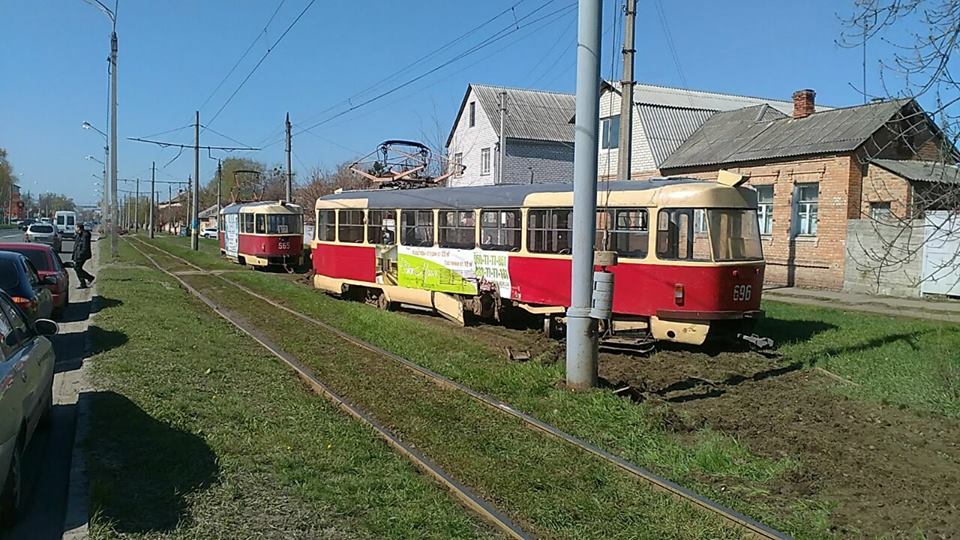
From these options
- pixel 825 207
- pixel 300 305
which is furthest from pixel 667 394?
pixel 825 207

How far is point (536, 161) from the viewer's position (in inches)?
1741

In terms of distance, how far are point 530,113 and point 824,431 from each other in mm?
39235

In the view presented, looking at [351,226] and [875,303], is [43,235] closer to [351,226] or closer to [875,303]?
[351,226]

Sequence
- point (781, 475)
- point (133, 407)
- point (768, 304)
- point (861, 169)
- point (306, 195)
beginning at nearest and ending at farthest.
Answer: point (781, 475) → point (133, 407) → point (768, 304) → point (861, 169) → point (306, 195)

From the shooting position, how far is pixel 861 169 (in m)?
22.9

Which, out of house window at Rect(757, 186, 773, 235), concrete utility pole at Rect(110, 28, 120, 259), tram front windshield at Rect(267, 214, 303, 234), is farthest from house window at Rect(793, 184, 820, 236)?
concrete utility pole at Rect(110, 28, 120, 259)

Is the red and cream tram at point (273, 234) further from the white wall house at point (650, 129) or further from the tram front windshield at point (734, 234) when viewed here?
the tram front windshield at point (734, 234)

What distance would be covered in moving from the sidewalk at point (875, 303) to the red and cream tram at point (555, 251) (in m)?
7.55

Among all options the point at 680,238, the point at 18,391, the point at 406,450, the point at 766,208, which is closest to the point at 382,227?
the point at 680,238

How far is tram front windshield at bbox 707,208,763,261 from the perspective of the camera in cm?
1159

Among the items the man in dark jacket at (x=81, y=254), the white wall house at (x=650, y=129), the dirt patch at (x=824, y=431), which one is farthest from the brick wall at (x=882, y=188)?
the man in dark jacket at (x=81, y=254)

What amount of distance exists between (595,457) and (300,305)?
1201 cm

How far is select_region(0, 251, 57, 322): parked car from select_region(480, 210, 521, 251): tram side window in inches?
292

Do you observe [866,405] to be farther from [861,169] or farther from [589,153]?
[861,169]
